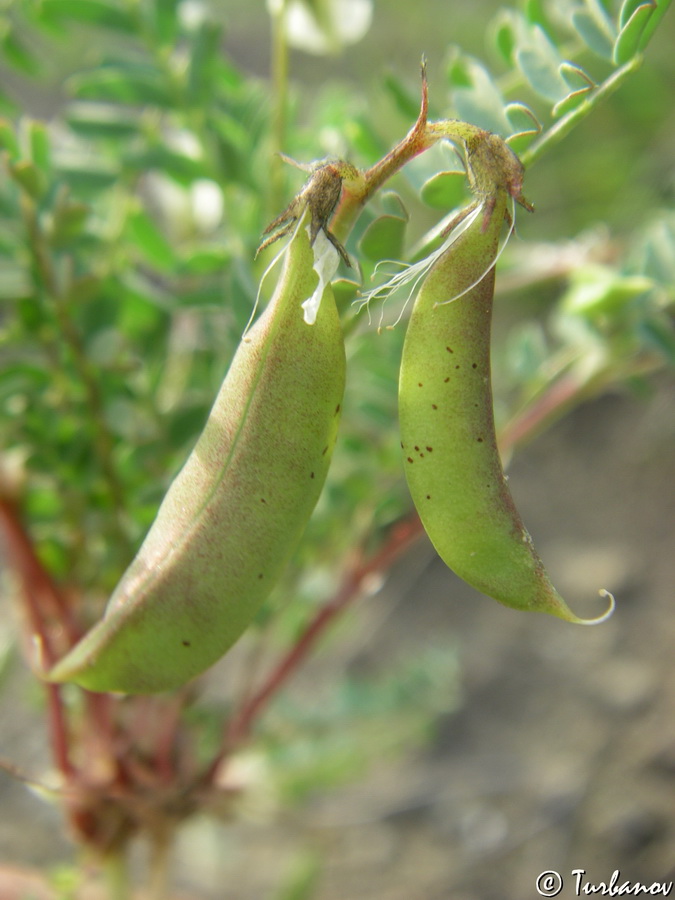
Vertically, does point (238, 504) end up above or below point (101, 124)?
below

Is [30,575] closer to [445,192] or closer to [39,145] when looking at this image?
[39,145]

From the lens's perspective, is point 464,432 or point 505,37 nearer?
point 464,432

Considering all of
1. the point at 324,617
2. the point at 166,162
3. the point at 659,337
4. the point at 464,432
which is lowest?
the point at 324,617

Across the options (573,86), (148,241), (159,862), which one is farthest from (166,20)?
(159,862)

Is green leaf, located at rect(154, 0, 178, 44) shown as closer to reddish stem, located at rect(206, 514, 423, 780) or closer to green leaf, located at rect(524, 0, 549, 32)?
green leaf, located at rect(524, 0, 549, 32)

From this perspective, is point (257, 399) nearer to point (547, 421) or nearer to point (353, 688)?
point (547, 421)

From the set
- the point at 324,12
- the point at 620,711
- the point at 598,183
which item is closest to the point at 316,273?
the point at 324,12
